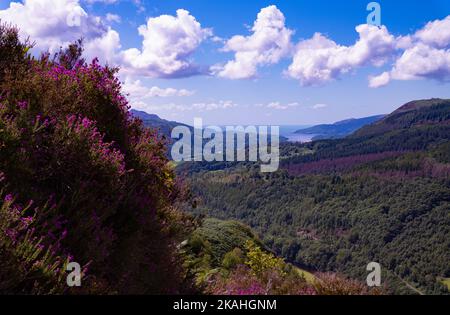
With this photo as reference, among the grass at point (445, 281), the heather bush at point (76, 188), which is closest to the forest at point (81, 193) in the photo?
the heather bush at point (76, 188)

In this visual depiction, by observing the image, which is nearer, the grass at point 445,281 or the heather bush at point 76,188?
the heather bush at point 76,188

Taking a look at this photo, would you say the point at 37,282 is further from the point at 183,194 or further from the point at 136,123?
the point at 183,194

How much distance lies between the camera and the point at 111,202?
6.77 meters

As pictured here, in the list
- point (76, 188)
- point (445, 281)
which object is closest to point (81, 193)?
point (76, 188)

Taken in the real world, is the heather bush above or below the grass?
above

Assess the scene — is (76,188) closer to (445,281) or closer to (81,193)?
(81,193)

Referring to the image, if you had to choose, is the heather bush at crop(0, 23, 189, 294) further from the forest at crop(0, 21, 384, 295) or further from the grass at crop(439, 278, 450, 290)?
the grass at crop(439, 278, 450, 290)

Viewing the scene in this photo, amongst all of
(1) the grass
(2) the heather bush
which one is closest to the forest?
(2) the heather bush

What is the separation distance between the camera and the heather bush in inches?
201

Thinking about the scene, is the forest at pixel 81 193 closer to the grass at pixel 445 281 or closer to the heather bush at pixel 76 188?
the heather bush at pixel 76 188

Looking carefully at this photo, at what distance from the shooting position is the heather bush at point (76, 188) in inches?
201

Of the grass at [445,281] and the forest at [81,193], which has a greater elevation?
the forest at [81,193]

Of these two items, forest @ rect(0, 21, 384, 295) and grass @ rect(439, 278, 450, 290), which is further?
grass @ rect(439, 278, 450, 290)

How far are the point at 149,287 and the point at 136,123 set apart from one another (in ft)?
13.3
